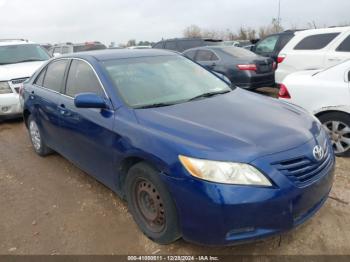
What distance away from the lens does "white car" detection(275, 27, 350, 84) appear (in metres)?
7.22

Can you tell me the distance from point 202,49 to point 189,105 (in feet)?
22.9

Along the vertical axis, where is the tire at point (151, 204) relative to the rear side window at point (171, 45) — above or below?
below

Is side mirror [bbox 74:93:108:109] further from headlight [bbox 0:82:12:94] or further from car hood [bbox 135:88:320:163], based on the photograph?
headlight [bbox 0:82:12:94]

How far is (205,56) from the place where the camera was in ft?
32.2

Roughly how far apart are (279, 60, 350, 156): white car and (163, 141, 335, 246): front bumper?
2274 mm

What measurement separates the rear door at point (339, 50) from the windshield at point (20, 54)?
262 inches

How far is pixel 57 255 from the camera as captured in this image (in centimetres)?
305

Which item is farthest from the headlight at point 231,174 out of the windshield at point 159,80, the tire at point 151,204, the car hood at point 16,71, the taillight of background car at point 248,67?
the taillight of background car at point 248,67

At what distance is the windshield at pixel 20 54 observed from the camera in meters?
8.55

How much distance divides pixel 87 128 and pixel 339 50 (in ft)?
19.2

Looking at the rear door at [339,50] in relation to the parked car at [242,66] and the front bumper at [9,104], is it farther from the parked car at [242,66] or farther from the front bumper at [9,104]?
the front bumper at [9,104]

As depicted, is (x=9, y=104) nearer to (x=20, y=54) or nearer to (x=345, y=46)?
(x=20, y=54)

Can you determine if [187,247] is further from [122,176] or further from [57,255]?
[57,255]

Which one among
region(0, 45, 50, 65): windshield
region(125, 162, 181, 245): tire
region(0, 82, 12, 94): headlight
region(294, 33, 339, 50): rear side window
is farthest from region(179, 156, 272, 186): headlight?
region(0, 45, 50, 65): windshield
